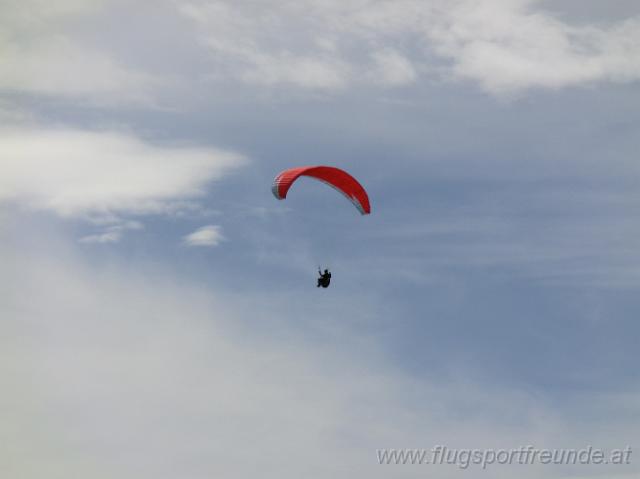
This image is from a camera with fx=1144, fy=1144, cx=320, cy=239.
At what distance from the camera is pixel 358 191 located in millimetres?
89938

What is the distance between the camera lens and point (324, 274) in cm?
9038

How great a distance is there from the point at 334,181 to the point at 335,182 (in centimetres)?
17

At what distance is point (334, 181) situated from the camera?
89.8 metres

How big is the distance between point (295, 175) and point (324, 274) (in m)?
8.82

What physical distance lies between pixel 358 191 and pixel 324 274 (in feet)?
23.2

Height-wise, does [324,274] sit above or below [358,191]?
below

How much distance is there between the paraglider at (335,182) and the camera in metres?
87.4

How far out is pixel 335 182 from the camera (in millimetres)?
89938

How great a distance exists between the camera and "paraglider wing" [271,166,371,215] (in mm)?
86312

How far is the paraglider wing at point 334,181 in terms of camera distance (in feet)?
283

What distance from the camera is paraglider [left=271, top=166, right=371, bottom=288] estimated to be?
8738 cm

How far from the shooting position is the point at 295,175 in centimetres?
8650
